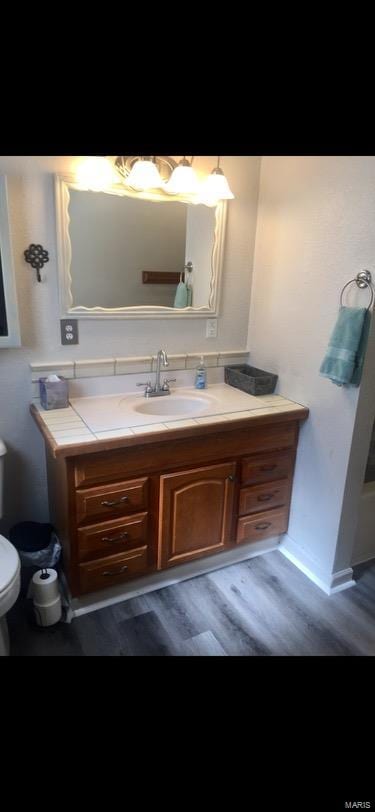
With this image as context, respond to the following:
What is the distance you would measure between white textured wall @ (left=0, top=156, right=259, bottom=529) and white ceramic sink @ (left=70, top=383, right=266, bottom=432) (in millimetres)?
209

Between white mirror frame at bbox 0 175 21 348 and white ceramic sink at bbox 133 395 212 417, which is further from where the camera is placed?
white ceramic sink at bbox 133 395 212 417

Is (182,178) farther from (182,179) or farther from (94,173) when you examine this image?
(94,173)

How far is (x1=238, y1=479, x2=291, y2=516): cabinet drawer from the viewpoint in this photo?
1.99 m

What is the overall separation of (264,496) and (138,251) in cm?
126

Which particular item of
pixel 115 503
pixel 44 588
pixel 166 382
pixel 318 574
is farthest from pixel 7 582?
pixel 318 574

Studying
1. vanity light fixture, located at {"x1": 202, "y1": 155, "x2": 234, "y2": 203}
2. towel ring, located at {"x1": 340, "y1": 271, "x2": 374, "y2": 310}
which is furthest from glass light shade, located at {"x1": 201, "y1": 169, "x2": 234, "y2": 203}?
towel ring, located at {"x1": 340, "y1": 271, "x2": 374, "y2": 310}

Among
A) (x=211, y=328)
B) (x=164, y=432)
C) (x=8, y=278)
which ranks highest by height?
(x=8, y=278)

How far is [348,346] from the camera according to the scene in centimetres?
163

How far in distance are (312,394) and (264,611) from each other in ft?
3.11

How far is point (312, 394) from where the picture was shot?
6.36ft

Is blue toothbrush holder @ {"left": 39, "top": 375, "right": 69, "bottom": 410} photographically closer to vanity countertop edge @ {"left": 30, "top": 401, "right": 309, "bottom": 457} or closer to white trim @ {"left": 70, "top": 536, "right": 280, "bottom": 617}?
vanity countertop edge @ {"left": 30, "top": 401, "right": 309, "bottom": 457}

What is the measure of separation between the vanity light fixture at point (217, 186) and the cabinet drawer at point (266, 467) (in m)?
1.16
